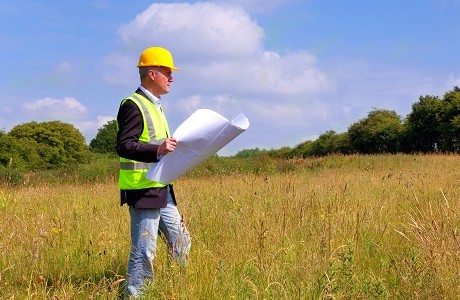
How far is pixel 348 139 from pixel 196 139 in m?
49.6

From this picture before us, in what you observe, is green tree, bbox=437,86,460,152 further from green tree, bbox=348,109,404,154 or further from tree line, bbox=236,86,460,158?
green tree, bbox=348,109,404,154

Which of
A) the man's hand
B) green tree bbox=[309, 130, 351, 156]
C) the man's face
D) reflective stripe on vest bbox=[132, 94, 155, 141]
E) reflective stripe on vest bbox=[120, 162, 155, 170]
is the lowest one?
reflective stripe on vest bbox=[120, 162, 155, 170]

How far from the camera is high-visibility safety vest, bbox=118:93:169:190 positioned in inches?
133

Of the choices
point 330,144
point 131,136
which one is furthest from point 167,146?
point 330,144

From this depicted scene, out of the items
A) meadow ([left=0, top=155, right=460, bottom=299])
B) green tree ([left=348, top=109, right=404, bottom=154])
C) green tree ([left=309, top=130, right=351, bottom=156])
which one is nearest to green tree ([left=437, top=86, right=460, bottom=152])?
green tree ([left=348, top=109, right=404, bottom=154])

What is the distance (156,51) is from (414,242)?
113 inches

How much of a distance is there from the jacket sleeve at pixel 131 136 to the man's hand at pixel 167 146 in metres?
0.05

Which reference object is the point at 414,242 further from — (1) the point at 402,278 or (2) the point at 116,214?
(2) the point at 116,214

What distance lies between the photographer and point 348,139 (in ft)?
168

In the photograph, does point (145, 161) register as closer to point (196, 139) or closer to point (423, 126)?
point (196, 139)

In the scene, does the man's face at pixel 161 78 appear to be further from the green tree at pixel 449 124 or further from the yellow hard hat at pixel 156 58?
the green tree at pixel 449 124

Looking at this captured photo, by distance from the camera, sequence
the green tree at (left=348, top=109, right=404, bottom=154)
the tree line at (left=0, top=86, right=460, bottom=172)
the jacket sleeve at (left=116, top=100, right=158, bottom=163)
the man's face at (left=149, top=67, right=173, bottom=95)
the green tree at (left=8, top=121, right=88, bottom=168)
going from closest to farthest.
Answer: the jacket sleeve at (left=116, top=100, right=158, bottom=163)
the man's face at (left=149, top=67, right=173, bottom=95)
the tree line at (left=0, top=86, right=460, bottom=172)
the green tree at (left=348, top=109, right=404, bottom=154)
the green tree at (left=8, top=121, right=88, bottom=168)

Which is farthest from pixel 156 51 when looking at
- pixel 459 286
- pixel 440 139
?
pixel 440 139

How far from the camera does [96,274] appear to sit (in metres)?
4.22
